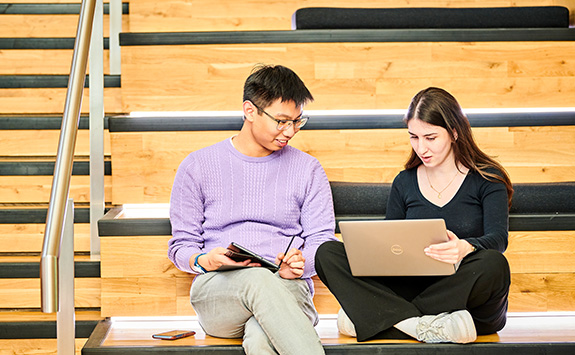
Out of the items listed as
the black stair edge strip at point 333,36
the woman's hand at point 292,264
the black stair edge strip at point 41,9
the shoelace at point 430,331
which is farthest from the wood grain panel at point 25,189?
the shoelace at point 430,331

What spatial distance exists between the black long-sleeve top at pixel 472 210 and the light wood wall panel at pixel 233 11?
1327 millimetres

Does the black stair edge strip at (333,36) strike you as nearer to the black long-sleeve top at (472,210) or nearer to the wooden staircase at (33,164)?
the wooden staircase at (33,164)

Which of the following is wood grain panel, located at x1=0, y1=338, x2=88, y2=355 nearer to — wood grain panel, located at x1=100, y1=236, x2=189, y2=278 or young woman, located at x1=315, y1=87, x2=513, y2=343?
wood grain panel, located at x1=100, y1=236, x2=189, y2=278

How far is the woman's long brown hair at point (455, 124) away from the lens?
2.07m

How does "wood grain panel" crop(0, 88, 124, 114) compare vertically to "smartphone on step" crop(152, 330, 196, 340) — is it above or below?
above

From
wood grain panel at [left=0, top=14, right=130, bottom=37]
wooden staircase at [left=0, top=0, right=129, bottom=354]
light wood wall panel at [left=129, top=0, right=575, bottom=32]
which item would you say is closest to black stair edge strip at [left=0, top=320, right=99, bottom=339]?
wooden staircase at [left=0, top=0, right=129, bottom=354]

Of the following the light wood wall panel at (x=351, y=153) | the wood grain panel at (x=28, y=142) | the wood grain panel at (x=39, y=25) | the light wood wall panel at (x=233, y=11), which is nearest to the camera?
the light wood wall panel at (x=351, y=153)

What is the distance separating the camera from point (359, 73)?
2.75m

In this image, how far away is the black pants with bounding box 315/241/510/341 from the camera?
1855 mm

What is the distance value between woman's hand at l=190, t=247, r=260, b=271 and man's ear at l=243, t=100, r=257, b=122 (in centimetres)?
45

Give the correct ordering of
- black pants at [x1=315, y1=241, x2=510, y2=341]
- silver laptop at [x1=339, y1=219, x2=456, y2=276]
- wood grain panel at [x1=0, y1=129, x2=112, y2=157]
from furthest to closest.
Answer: wood grain panel at [x1=0, y1=129, x2=112, y2=157]
black pants at [x1=315, y1=241, x2=510, y2=341]
silver laptop at [x1=339, y1=219, x2=456, y2=276]

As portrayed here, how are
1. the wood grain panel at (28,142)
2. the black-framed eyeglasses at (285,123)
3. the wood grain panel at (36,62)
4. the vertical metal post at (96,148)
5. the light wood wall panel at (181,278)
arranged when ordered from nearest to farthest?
1. the black-framed eyeglasses at (285,123)
2. the light wood wall panel at (181,278)
3. the vertical metal post at (96,148)
4. the wood grain panel at (28,142)
5. the wood grain panel at (36,62)

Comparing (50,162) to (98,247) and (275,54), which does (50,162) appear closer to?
(98,247)

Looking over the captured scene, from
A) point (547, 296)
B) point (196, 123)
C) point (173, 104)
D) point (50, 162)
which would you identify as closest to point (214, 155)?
point (196, 123)
